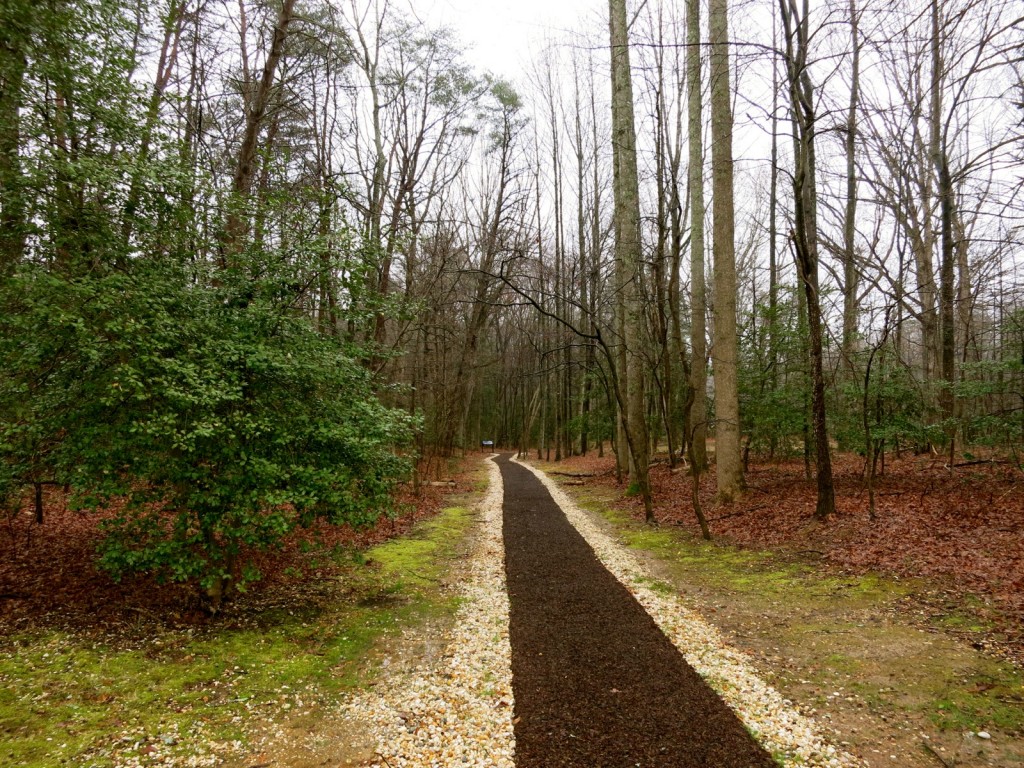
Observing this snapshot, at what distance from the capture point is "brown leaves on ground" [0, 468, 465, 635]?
452 cm

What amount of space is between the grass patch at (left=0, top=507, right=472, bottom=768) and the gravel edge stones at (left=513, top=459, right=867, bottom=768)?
→ 2.33m

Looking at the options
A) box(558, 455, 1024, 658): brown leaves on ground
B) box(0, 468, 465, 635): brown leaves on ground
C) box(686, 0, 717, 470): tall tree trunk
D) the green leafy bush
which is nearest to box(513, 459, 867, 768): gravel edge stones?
box(558, 455, 1024, 658): brown leaves on ground

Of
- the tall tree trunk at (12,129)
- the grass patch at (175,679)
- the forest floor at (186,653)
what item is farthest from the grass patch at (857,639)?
the tall tree trunk at (12,129)

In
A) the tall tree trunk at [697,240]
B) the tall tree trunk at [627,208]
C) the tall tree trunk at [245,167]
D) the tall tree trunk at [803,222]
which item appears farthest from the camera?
the tall tree trunk at [697,240]

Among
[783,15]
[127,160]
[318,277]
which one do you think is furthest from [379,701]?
[783,15]

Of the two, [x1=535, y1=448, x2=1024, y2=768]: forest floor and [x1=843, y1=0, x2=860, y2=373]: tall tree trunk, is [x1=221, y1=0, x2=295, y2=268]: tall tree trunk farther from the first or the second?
[x1=843, y1=0, x2=860, y2=373]: tall tree trunk

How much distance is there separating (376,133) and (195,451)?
11.6 meters

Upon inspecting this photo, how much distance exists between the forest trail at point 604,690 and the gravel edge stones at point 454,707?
5.3 inches

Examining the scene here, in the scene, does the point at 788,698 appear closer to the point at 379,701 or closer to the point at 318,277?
the point at 379,701

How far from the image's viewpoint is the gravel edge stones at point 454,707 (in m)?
3.13

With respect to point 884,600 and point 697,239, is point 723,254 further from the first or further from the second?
point 884,600

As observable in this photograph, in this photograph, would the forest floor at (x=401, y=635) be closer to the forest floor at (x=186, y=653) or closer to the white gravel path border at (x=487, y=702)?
the forest floor at (x=186, y=653)

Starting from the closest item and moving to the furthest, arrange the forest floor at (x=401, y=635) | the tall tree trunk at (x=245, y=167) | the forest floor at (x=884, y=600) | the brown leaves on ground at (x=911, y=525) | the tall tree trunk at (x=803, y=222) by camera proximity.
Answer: the forest floor at (x=401, y=635), the forest floor at (x=884, y=600), the tall tree trunk at (x=245, y=167), the brown leaves on ground at (x=911, y=525), the tall tree trunk at (x=803, y=222)

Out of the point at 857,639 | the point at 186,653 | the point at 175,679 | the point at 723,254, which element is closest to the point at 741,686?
the point at 857,639
